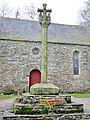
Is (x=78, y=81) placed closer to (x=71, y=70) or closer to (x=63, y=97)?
(x=71, y=70)

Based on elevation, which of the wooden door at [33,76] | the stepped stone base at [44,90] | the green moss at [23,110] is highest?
the wooden door at [33,76]

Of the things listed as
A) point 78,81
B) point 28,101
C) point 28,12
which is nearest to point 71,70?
point 78,81

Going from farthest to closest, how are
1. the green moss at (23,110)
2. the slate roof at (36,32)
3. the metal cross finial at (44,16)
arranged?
1. the slate roof at (36,32)
2. the metal cross finial at (44,16)
3. the green moss at (23,110)

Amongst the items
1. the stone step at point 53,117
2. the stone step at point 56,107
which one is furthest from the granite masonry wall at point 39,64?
the stone step at point 53,117

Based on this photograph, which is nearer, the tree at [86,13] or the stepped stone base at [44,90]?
the stepped stone base at [44,90]

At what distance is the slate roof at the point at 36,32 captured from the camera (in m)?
22.7

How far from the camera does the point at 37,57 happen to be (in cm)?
2266

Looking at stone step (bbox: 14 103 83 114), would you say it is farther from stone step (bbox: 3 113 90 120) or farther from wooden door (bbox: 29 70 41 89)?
wooden door (bbox: 29 70 41 89)

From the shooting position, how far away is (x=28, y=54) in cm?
2236

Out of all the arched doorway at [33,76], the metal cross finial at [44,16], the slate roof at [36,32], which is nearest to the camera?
the metal cross finial at [44,16]

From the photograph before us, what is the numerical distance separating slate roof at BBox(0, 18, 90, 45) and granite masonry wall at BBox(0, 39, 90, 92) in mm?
542

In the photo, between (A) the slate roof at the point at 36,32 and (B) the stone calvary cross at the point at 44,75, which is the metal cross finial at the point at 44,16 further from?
(A) the slate roof at the point at 36,32

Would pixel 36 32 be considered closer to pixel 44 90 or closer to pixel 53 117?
pixel 44 90

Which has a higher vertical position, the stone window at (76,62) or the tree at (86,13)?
the tree at (86,13)
